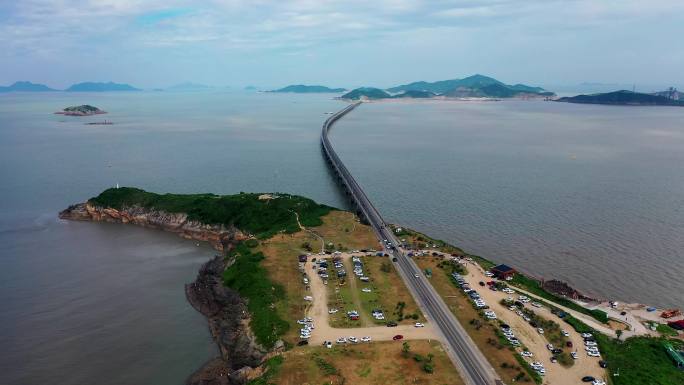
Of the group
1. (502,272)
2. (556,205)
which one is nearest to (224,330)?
(502,272)

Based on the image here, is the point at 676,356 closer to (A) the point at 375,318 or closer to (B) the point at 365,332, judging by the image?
(A) the point at 375,318

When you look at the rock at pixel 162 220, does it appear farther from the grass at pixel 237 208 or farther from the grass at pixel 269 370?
the grass at pixel 269 370

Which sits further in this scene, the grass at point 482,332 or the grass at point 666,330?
the grass at point 666,330

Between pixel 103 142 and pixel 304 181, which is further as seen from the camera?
pixel 103 142

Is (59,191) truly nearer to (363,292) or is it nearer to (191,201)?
(191,201)

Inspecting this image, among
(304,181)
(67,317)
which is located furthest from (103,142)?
(67,317)

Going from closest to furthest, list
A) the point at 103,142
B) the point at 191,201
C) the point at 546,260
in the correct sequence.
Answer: the point at 546,260 → the point at 191,201 → the point at 103,142

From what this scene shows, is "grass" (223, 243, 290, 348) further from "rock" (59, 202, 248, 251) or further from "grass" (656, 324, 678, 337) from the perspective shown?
"grass" (656, 324, 678, 337)

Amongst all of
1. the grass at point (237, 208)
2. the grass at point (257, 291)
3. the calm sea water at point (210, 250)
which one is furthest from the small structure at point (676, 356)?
the grass at point (237, 208)
